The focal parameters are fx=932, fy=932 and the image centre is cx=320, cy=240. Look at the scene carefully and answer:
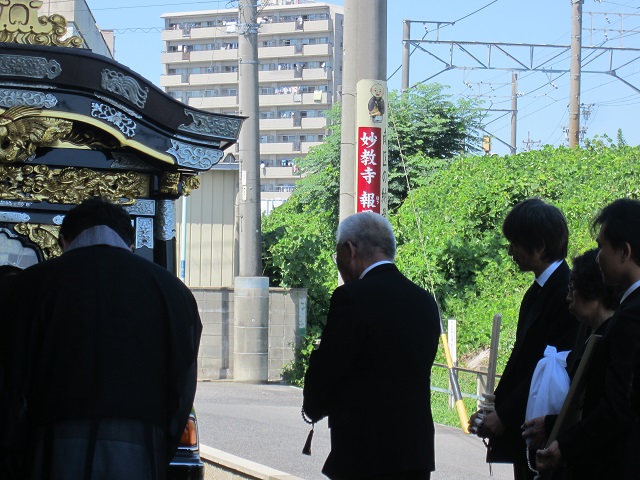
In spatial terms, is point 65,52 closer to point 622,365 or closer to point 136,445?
point 136,445

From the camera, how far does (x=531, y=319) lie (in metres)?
4.17

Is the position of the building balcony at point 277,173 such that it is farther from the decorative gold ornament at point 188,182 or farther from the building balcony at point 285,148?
the decorative gold ornament at point 188,182

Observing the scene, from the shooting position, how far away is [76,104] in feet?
17.2

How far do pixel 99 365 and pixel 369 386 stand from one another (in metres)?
1.22

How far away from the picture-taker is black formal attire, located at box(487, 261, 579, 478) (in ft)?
13.4

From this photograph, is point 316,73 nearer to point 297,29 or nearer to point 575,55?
point 297,29

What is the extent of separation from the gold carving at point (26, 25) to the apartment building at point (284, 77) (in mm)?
69848

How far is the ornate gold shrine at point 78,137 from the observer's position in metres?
5.13

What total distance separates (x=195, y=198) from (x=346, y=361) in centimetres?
1423

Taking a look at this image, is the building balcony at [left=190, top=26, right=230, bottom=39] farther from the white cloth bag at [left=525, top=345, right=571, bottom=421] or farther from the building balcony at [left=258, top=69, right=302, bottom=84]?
the white cloth bag at [left=525, top=345, right=571, bottom=421]

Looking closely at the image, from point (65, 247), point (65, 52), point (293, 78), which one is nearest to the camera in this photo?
point (65, 247)

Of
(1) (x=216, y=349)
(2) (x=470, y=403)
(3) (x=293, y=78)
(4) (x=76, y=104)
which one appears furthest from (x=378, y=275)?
(3) (x=293, y=78)

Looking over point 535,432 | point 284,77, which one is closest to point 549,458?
point 535,432

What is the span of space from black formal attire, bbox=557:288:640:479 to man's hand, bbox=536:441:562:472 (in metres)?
0.03
